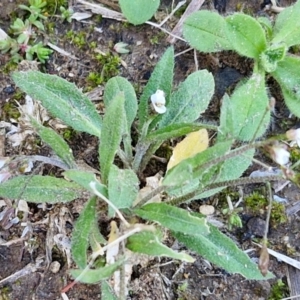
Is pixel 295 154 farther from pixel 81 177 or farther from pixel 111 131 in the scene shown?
pixel 81 177

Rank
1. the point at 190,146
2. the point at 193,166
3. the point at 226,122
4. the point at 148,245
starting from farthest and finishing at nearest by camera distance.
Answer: the point at 190,146, the point at 226,122, the point at 148,245, the point at 193,166

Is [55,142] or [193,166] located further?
[55,142]

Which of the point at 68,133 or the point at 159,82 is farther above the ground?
the point at 159,82

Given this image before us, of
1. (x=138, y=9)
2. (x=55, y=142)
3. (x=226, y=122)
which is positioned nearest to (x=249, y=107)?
(x=226, y=122)

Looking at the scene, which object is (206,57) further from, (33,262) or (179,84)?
(33,262)

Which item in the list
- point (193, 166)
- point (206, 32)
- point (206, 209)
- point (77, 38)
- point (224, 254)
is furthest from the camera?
point (77, 38)

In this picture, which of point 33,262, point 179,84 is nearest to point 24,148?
point 33,262

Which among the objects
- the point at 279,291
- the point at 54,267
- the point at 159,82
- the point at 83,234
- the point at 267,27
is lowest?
the point at 54,267
